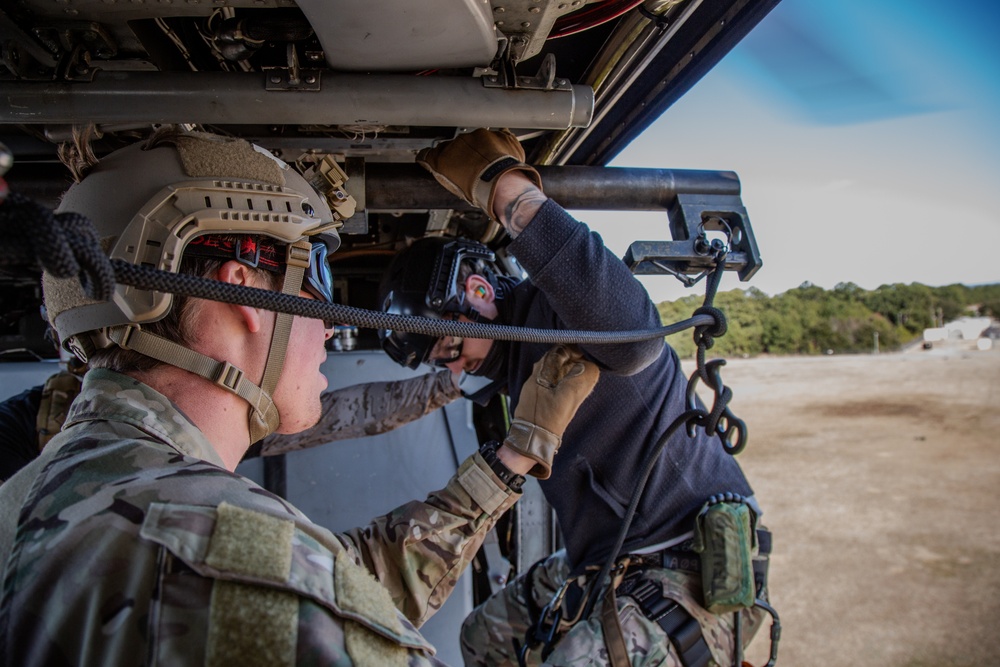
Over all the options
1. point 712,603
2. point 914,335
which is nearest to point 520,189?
point 712,603

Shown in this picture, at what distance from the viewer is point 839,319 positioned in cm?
2539

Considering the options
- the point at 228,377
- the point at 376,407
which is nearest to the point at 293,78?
the point at 228,377

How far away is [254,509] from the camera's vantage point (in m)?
0.93

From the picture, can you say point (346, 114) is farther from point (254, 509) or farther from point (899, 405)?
point (899, 405)

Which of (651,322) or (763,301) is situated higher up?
(763,301)

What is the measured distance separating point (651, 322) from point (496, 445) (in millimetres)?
523

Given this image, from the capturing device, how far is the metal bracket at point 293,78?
4.59 feet

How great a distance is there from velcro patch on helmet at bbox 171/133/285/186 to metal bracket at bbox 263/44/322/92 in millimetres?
162

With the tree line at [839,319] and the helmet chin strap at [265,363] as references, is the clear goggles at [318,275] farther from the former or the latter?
the tree line at [839,319]

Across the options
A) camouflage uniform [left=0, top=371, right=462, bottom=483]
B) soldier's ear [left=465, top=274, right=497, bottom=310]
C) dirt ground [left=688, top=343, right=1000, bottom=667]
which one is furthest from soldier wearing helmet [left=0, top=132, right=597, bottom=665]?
dirt ground [left=688, top=343, right=1000, bottom=667]

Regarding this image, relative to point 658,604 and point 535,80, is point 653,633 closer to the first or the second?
point 658,604

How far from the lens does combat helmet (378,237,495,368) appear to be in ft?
8.19

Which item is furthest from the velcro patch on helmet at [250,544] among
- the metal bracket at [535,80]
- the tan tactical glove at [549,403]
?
the metal bracket at [535,80]

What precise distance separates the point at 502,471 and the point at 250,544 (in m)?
0.94
